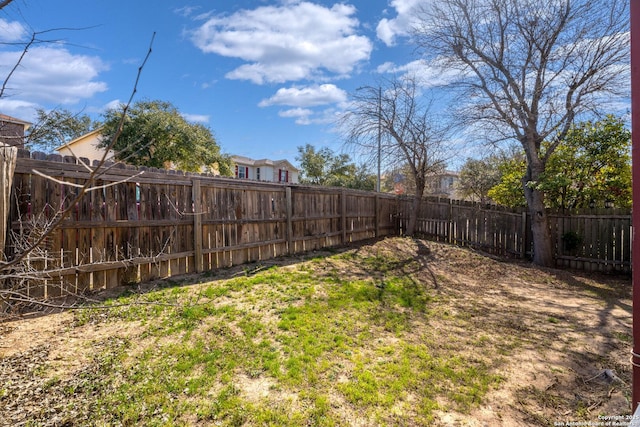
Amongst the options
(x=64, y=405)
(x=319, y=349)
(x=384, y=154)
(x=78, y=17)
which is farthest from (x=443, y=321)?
(x=384, y=154)

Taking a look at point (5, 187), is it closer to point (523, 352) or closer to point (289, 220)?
point (289, 220)

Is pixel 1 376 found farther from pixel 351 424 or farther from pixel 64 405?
pixel 351 424

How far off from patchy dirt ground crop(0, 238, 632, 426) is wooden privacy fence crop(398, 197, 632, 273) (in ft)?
6.26

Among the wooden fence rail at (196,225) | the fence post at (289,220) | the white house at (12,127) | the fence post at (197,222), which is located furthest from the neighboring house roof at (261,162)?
the white house at (12,127)

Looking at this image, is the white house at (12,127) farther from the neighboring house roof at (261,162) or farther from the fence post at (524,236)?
the neighboring house roof at (261,162)

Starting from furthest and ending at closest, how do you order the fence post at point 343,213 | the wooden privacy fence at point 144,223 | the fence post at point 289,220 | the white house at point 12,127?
the fence post at point 343,213, the fence post at point 289,220, the wooden privacy fence at point 144,223, the white house at point 12,127

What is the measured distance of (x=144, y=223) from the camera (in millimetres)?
4645

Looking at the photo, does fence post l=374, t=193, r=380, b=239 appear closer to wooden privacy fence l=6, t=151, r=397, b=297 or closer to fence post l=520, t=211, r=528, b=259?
wooden privacy fence l=6, t=151, r=397, b=297

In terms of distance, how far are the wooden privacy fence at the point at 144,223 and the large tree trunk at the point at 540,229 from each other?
588cm

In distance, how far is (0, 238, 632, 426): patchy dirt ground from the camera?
2.47m

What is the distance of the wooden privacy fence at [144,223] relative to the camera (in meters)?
3.58

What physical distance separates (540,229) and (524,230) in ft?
2.48

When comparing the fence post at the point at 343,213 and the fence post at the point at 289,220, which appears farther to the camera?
the fence post at the point at 343,213

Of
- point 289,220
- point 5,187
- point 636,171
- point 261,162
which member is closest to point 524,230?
point 289,220
